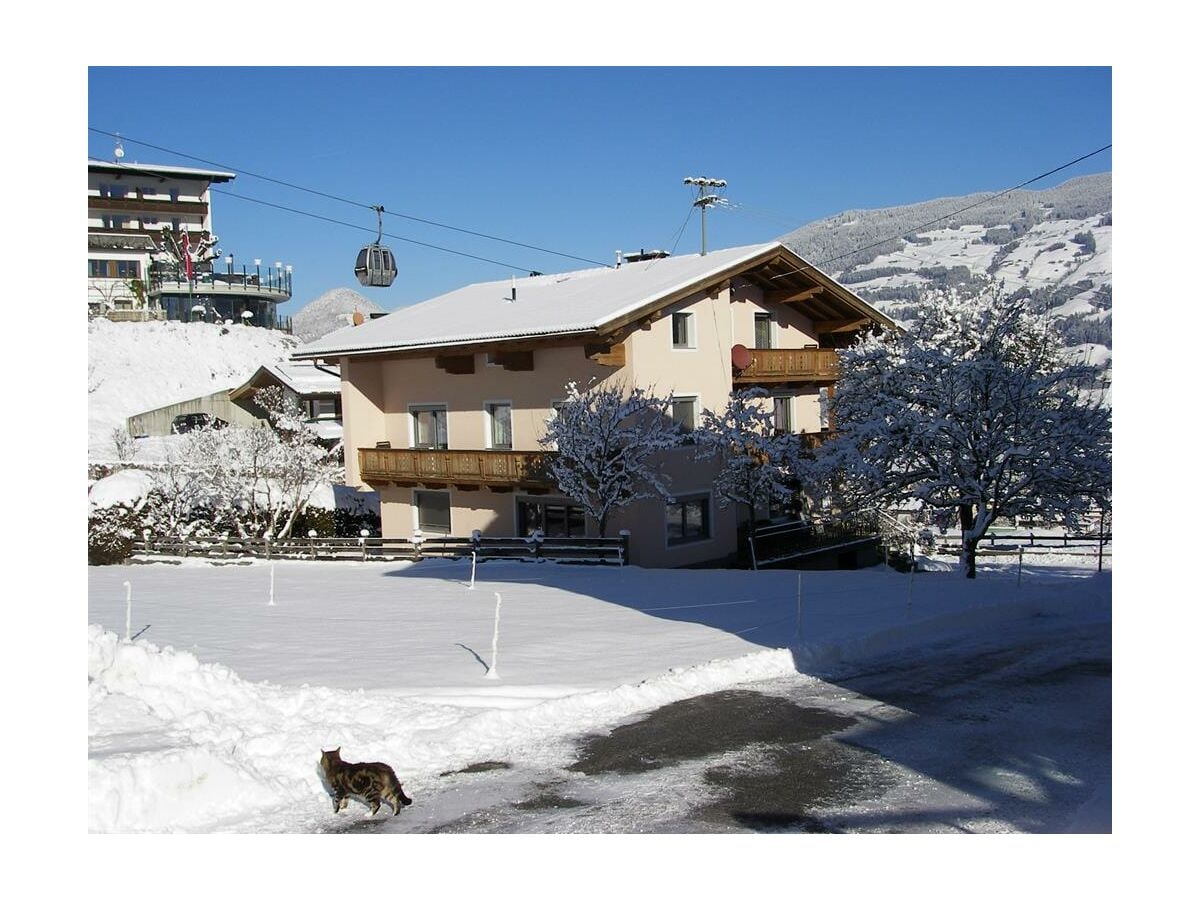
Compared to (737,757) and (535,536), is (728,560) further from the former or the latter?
(737,757)

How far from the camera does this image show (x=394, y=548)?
2878cm

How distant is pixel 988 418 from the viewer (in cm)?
2264

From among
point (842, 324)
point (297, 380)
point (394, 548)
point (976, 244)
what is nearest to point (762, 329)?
point (842, 324)

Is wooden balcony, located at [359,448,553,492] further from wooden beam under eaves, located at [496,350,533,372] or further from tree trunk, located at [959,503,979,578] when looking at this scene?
tree trunk, located at [959,503,979,578]

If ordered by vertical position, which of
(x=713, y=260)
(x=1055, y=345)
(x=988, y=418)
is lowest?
(x=988, y=418)

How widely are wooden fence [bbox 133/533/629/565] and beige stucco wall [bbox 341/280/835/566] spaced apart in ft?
5.21

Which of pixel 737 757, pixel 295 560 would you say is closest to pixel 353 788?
pixel 737 757

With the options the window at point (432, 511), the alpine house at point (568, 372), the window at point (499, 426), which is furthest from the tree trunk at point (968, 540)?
the window at point (432, 511)

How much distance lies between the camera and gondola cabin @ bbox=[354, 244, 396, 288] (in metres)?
30.4

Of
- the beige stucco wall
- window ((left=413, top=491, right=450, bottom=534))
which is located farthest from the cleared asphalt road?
window ((left=413, top=491, right=450, bottom=534))

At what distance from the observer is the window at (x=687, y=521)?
1128 inches

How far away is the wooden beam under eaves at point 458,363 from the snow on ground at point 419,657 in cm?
773

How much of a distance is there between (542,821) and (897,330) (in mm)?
27481

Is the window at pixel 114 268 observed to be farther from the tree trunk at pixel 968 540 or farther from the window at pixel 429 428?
the tree trunk at pixel 968 540
